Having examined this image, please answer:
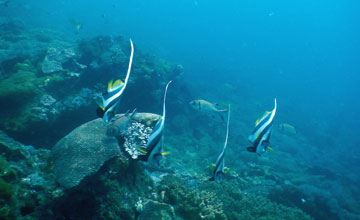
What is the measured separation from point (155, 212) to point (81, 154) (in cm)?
187

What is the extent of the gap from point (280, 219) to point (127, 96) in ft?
25.2

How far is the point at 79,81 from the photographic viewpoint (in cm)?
876

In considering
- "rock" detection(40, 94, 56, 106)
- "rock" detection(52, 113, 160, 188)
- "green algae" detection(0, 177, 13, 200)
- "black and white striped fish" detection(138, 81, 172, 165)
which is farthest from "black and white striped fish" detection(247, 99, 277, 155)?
"rock" detection(40, 94, 56, 106)

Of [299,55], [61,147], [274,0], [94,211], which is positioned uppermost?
[274,0]

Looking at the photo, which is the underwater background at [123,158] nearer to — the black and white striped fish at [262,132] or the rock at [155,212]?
the rock at [155,212]

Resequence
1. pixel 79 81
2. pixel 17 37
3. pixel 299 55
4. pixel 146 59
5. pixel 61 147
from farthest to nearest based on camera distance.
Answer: pixel 299 55 < pixel 17 37 < pixel 146 59 < pixel 79 81 < pixel 61 147

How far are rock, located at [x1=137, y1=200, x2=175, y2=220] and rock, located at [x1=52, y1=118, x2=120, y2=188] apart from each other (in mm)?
→ 1223

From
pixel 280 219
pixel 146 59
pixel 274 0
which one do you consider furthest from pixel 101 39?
pixel 274 0

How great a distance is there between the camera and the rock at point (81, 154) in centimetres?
352

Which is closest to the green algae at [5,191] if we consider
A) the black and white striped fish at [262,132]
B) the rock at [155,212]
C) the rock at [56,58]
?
the rock at [155,212]

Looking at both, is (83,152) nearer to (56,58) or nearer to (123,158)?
(123,158)

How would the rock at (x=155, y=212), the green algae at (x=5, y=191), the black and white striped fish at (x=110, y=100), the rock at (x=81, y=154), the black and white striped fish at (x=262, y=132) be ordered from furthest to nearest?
the rock at (x=155, y=212) < the rock at (x=81, y=154) < the green algae at (x=5, y=191) < the black and white striped fish at (x=262, y=132) < the black and white striped fish at (x=110, y=100)

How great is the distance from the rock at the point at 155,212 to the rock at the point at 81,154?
4.01 feet

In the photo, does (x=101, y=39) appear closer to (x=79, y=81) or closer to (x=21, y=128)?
(x=79, y=81)
